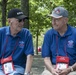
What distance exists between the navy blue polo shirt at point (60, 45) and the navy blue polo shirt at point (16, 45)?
0.36 meters

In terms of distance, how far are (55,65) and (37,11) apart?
18.5 metres

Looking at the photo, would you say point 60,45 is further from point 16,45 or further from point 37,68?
point 37,68

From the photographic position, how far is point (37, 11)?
23.1 metres

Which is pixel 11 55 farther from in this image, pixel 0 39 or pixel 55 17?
pixel 55 17

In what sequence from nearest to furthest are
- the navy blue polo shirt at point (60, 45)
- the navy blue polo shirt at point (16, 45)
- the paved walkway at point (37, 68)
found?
the navy blue polo shirt at point (16, 45) → the navy blue polo shirt at point (60, 45) → the paved walkway at point (37, 68)

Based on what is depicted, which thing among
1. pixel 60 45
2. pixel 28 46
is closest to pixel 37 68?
pixel 60 45

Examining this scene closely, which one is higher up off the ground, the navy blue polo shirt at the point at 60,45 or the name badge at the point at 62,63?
the navy blue polo shirt at the point at 60,45

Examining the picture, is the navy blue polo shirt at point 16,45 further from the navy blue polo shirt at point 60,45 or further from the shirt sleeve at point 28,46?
the navy blue polo shirt at point 60,45

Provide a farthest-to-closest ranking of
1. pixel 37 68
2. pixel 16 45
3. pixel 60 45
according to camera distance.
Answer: pixel 37 68 → pixel 60 45 → pixel 16 45

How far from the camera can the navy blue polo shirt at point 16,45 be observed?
186 inches

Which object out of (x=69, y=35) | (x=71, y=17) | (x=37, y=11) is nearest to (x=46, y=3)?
(x=37, y=11)

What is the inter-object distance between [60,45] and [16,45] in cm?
77

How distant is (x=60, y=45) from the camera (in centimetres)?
490

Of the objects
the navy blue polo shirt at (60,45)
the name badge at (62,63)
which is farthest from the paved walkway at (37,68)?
the name badge at (62,63)
